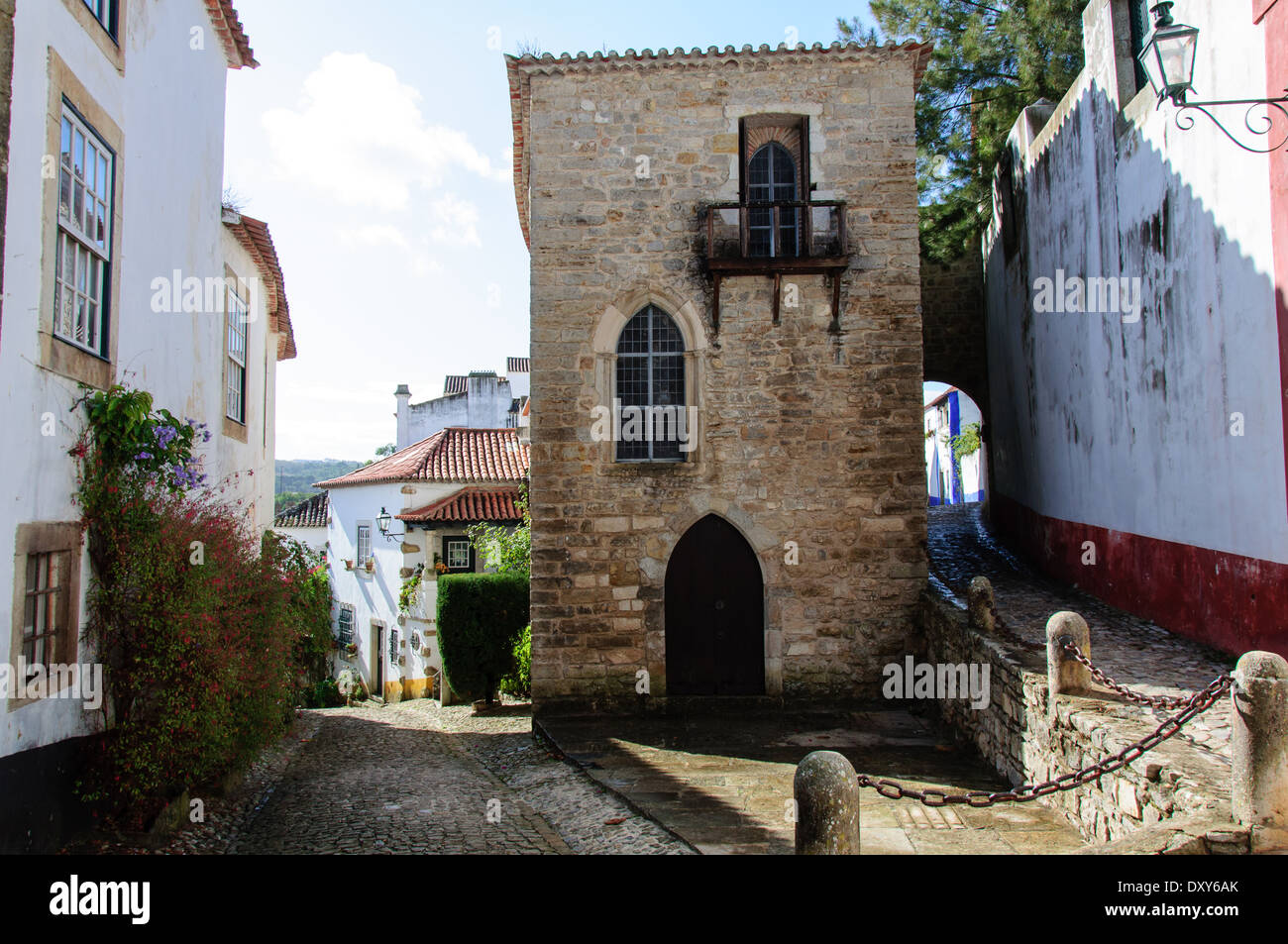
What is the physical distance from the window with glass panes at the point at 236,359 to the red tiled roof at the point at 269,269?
2.13 ft

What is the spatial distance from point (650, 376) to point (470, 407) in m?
23.9

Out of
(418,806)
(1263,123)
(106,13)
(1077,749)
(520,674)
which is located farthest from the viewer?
(520,674)

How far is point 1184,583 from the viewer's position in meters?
7.56

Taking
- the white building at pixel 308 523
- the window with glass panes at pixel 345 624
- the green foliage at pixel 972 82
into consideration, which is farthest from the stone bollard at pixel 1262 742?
the white building at pixel 308 523

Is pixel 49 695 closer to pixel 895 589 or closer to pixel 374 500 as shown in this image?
pixel 895 589

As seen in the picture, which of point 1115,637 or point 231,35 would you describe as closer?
point 1115,637

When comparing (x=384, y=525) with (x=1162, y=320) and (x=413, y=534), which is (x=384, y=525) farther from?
(x=1162, y=320)

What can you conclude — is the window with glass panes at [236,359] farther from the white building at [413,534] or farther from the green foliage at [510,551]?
the white building at [413,534]

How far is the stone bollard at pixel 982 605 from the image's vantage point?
26.2 ft

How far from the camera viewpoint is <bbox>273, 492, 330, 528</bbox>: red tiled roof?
1150 inches

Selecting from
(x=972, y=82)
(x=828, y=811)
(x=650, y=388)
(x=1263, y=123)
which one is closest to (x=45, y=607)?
(x=828, y=811)

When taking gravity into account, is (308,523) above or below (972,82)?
below

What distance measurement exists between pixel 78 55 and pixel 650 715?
7.83m

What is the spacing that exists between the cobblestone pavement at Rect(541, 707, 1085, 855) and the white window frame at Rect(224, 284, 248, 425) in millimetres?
5419
